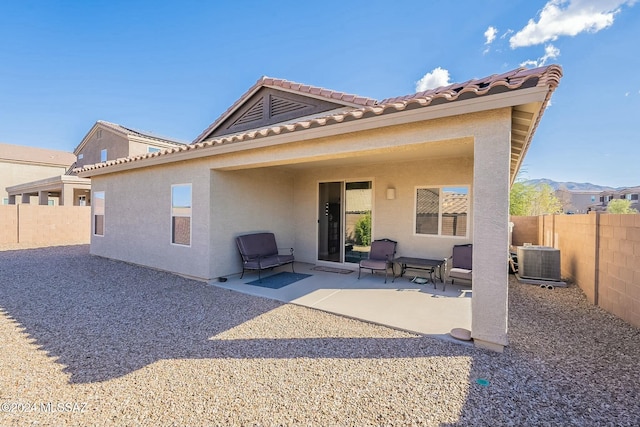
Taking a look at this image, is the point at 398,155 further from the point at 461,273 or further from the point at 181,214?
the point at 181,214

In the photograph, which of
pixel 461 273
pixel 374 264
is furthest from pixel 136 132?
pixel 461 273

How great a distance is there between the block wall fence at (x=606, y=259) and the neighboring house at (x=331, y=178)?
224 centimetres

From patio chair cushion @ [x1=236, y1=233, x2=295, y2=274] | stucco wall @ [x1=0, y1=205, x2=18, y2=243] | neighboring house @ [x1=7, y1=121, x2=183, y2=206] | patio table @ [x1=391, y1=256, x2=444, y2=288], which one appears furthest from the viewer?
neighboring house @ [x1=7, y1=121, x2=183, y2=206]

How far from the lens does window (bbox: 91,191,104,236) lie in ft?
36.3

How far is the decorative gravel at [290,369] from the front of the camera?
268 centimetres

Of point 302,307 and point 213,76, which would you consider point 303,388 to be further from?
point 213,76

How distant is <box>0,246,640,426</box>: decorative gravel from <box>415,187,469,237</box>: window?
2.56m

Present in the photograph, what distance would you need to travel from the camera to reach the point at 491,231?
3.89m

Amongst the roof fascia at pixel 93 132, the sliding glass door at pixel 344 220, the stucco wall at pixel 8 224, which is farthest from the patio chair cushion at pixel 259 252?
the roof fascia at pixel 93 132

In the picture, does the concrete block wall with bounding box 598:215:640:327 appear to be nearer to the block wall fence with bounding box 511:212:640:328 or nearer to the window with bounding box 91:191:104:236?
the block wall fence with bounding box 511:212:640:328

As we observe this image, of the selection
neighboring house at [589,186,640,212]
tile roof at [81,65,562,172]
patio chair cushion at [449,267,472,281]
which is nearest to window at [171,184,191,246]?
tile roof at [81,65,562,172]

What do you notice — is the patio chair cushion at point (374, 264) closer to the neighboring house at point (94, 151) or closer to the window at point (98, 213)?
the window at point (98, 213)

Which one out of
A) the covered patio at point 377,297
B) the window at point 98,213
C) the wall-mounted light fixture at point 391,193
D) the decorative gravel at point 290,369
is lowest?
the decorative gravel at point 290,369

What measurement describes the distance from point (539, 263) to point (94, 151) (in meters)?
30.1
